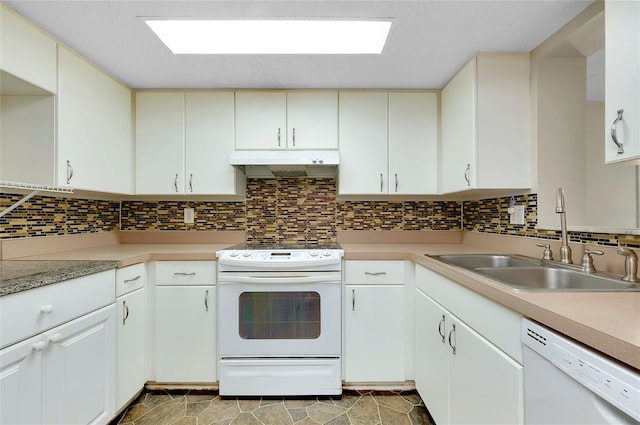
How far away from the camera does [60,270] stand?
1.27m

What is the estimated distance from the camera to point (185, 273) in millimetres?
1868

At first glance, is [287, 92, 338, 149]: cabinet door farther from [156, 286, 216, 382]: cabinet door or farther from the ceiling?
[156, 286, 216, 382]: cabinet door

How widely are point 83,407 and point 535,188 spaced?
252 centimetres

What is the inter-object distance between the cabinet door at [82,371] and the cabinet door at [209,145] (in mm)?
972

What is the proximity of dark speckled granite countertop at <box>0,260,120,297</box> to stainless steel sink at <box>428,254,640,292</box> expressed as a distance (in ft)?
5.58

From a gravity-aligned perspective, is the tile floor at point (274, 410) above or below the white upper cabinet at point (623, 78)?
below

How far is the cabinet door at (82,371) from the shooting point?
1188 mm

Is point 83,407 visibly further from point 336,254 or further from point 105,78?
point 105,78

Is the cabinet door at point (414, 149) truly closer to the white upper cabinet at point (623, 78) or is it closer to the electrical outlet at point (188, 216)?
the white upper cabinet at point (623, 78)

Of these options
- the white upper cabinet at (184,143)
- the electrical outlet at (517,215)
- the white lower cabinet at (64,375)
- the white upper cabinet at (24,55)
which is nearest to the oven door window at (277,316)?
the white lower cabinet at (64,375)

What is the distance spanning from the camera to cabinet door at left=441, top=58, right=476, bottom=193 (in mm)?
1733

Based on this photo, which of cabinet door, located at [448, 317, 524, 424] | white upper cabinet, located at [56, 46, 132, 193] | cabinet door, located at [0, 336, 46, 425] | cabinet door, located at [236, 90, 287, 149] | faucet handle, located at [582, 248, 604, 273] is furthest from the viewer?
cabinet door, located at [236, 90, 287, 149]

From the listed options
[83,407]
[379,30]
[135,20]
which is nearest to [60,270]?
[83,407]

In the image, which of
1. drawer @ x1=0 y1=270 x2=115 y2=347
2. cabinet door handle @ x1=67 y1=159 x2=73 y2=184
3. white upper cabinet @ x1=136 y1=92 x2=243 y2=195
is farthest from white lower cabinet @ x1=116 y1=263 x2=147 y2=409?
white upper cabinet @ x1=136 y1=92 x2=243 y2=195
